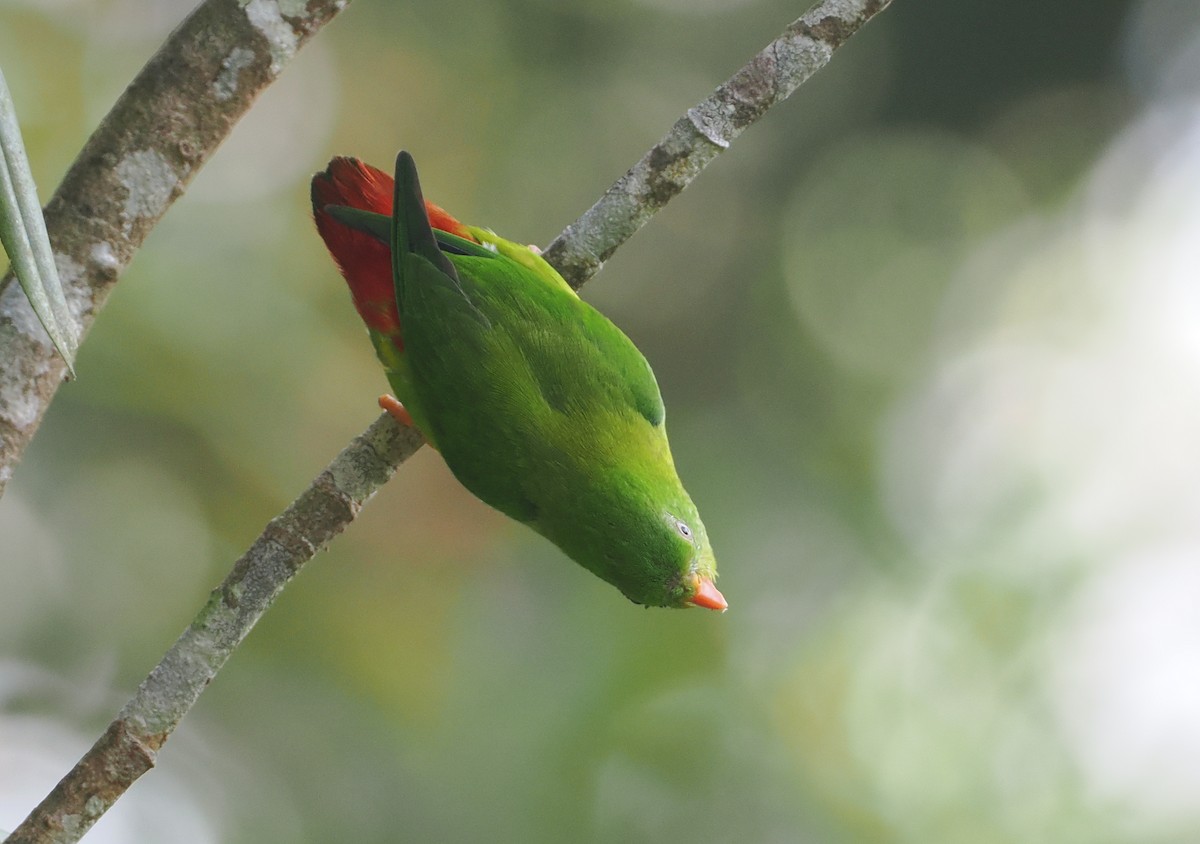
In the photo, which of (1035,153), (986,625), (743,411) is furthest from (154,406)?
(1035,153)

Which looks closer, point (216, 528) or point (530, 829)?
point (530, 829)

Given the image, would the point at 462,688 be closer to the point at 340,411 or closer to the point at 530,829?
the point at 530,829

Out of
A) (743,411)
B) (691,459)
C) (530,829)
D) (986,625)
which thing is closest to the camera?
(530,829)

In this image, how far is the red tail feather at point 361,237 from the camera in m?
3.44

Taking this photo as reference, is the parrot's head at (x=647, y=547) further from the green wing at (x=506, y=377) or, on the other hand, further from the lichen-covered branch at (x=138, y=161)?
the lichen-covered branch at (x=138, y=161)

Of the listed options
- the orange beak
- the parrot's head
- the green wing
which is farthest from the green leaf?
the orange beak

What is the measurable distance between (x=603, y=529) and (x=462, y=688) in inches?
152

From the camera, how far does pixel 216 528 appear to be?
6.84 metres

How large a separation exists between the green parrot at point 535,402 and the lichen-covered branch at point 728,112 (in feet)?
1.30

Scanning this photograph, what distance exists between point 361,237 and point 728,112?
1170 millimetres

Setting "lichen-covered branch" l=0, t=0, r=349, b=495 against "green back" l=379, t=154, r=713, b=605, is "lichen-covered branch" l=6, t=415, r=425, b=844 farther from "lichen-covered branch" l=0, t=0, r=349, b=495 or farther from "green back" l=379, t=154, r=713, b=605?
"lichen-covered branch" l=0, t=0, r=349, b=495

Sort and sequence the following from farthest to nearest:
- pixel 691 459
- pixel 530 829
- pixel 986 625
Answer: pixel 691 459 → pixel 986 625 → pixel 530 829

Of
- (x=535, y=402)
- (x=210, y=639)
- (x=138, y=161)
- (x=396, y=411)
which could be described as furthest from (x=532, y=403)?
(x=138, y=161)

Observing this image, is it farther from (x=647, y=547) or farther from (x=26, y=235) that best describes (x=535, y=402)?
(x=26, y=235)
